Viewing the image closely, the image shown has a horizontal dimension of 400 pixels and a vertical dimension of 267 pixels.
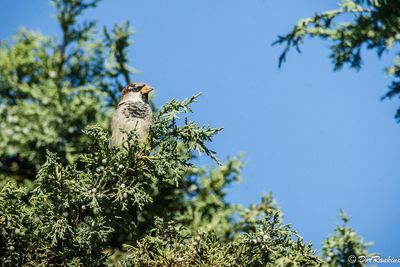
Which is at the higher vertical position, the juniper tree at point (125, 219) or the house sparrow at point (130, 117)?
the house sparrow at point (130, 117)

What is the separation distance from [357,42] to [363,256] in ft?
6.80

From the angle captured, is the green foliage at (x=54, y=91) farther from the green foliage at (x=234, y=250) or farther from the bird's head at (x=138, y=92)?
Answer: the green foliage at (x=234, y=250)

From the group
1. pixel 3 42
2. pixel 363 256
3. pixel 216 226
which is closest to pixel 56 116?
pixel 3 42

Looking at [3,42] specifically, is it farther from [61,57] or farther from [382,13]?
[382,13]

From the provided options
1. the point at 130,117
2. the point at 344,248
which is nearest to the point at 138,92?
the point at 130,117

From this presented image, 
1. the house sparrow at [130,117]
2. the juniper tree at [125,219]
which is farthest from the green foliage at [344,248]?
the house sparrow at [130,117]

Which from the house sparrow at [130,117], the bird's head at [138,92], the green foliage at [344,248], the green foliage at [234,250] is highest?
the bird's head at [138,92]

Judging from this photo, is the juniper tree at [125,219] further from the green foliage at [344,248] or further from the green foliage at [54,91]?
the green foliage at [54,91]

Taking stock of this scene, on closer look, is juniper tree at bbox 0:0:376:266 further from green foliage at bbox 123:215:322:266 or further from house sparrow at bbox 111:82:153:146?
house sparrow at bbox 111:82:153:146

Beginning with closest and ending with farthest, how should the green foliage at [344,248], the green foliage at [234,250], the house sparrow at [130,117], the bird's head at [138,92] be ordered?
the green foliage at [234,250], the green foliage at [344,248], the house sparrow at [130,117], the bird's head at [138,92]

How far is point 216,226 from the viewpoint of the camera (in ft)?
21.7

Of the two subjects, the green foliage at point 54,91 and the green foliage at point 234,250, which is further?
the green foliage at point 54,91

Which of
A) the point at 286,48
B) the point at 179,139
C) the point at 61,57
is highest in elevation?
the point at 61,57

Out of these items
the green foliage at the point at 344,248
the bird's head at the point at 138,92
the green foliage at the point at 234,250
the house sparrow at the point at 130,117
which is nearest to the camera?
the green foliage at the point at 234,250
